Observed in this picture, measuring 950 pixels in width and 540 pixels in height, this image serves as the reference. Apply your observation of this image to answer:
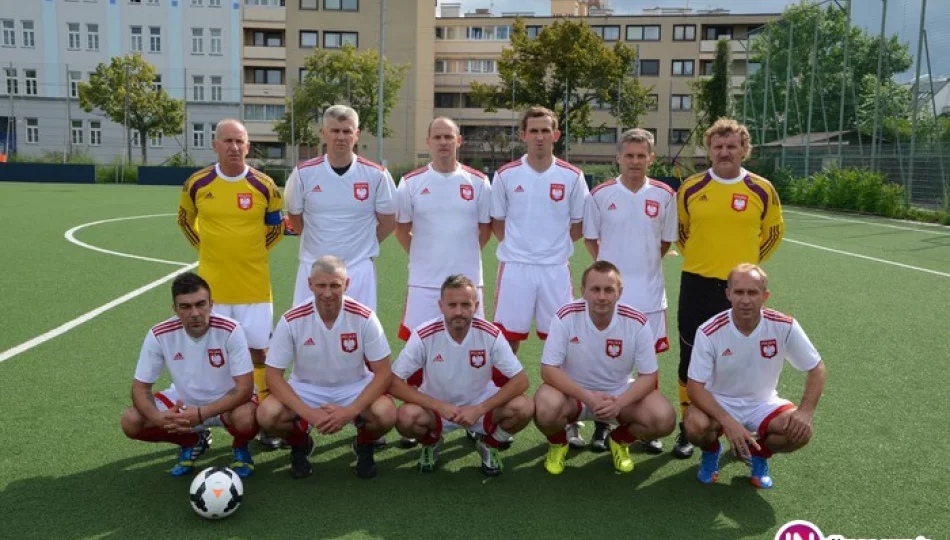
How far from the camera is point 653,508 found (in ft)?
12.7

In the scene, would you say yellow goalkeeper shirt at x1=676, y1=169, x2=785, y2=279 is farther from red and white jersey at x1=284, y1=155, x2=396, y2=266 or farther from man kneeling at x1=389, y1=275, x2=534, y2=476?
red and white jersey at x1=284, y1=155, x2=396, y2=266

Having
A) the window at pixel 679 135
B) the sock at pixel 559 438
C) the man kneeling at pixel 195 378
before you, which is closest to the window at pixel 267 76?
the window at pixel 679 135

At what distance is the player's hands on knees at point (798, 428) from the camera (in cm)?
399

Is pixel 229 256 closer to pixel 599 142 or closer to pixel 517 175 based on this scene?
pixel 517 175

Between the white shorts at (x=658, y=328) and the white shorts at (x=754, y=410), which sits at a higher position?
the white shorts at (x=658, y=328)

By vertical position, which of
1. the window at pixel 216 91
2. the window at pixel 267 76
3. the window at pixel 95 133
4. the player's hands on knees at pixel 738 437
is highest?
the window at pixel 267 76

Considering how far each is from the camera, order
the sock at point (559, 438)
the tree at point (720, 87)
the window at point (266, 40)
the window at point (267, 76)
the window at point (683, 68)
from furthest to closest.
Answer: the window at point (683, 68), the window at point (267, 76), the window at point (266, 40), the tree at point (720, 87), the sock at point (559, 438)

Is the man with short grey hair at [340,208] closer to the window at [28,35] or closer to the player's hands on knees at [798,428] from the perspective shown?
the player's hands on knees at [798,428]

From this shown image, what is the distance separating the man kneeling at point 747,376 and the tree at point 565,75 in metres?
38.5

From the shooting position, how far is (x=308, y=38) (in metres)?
51.8

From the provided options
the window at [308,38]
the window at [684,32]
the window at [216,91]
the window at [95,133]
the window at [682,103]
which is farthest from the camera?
the window at [684,32]

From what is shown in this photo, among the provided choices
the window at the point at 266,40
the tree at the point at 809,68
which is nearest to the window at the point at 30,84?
the window at the point at 266,40

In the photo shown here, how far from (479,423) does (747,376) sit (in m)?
1.43

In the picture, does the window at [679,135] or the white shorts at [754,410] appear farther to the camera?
the window at [679,135]
